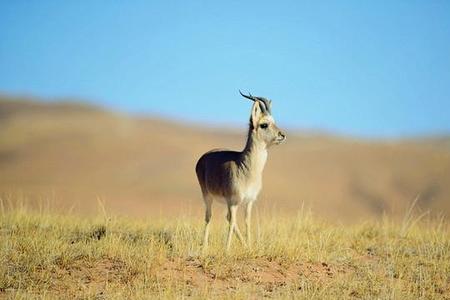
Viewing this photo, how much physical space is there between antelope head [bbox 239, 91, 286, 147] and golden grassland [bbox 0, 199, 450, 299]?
1.80m

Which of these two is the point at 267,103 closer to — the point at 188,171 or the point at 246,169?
the point at 246,169

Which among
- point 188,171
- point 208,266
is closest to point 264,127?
point 208,266

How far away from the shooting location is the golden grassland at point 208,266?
943 cm

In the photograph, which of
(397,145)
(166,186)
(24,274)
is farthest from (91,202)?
(397,145)

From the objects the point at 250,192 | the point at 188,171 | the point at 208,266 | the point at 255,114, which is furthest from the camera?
the point at 188,171

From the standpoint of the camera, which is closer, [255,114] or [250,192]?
[250,192]

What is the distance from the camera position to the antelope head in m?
12.3

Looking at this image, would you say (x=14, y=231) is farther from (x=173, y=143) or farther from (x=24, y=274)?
(x=173, y=143)

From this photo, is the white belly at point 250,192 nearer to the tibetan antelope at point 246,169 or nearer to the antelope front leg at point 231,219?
the tibetan antelope at point 246,169

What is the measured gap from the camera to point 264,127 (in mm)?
12344

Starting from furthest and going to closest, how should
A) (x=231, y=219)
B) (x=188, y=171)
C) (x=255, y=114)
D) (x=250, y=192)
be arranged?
(x=188, y=171) < (x=255, y=114) < (x=250, y=192) < (x=231, y=219)

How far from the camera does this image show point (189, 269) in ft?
33.8

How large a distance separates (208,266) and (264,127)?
3092 millimetres

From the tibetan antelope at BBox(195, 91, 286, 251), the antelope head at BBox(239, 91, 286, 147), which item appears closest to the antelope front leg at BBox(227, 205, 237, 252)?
the tibetan antelope at BBox(195, 91, 286, 251)
